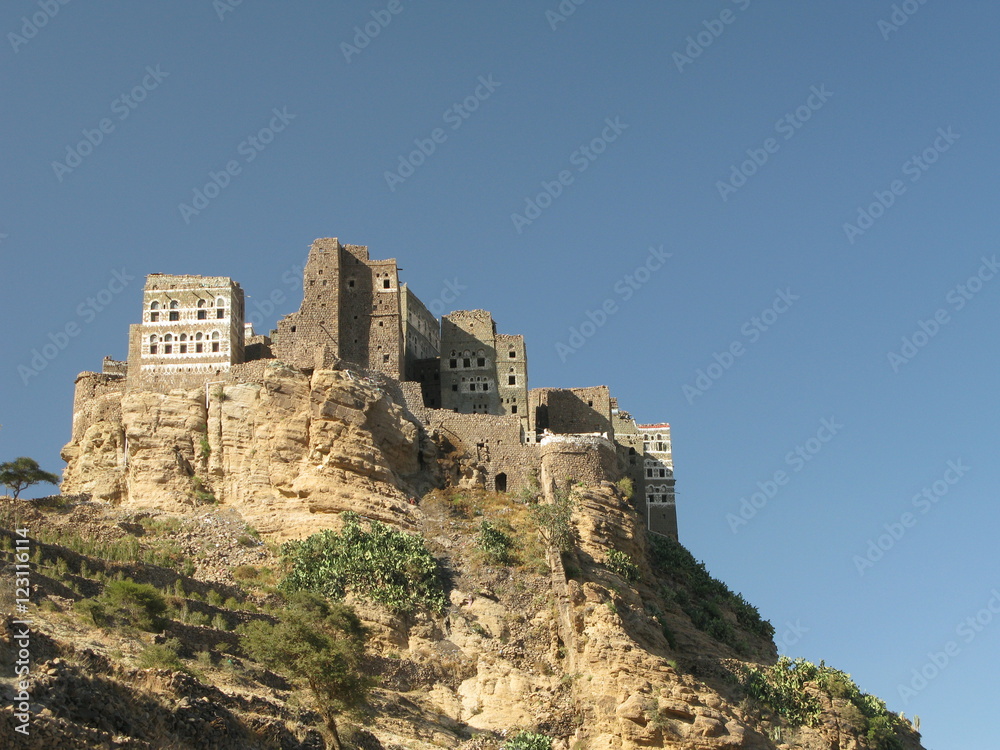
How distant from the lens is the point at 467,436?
62.2m

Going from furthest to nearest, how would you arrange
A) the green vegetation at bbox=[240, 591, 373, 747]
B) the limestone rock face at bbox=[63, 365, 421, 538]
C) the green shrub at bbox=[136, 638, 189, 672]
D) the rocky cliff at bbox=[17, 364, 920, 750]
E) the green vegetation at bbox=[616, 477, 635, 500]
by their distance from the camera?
the green vegetation at bbox=[616, 477, 635, 500] < the limestone rock face at bbox=[63, 365, 421, 538] < the rocky cliff at bbox=[17, 364, 920, 750] < the green vegetation at bbox=[240, 591, 373, 747] < the green shrub at bbox=[136, 638, 189, 672]

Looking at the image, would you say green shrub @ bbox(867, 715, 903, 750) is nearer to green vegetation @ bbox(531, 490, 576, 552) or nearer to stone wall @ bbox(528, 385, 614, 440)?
green vegetation @ bbox(531, 490, 576, 552)

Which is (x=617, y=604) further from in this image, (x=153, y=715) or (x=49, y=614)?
(x=153, y=715)

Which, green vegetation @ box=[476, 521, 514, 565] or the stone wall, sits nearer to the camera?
green vegetation @ box=[476, 521, 514, 565]

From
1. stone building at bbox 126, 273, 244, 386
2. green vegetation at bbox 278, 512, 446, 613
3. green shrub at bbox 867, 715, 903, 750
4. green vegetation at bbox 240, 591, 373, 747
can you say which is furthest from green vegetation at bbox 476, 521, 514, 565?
green shrub at bbox 867, 715, 903, 750

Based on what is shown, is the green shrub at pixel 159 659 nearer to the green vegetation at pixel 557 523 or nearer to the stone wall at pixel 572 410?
the green vegetation at pixel 557 523

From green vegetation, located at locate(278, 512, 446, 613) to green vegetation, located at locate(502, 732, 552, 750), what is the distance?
8.18m

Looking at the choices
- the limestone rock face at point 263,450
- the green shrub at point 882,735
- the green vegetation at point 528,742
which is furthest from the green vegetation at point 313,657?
the green shrub at point 882,735

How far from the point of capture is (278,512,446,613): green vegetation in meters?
50.1

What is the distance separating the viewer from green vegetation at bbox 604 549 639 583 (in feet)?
182

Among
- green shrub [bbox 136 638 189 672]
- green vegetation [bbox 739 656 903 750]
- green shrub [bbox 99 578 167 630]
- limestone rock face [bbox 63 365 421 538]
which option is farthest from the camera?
limestone rock face [bbox 63 365 421 538]

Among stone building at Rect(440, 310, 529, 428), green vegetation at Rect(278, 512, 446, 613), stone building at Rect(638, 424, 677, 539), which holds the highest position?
stone building at Rect(440, 310, 529, 428)

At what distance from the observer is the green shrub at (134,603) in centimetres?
3703

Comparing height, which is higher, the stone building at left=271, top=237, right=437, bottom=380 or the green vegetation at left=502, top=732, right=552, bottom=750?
the stone building at left=271, top=237, right=437, bottom=380
